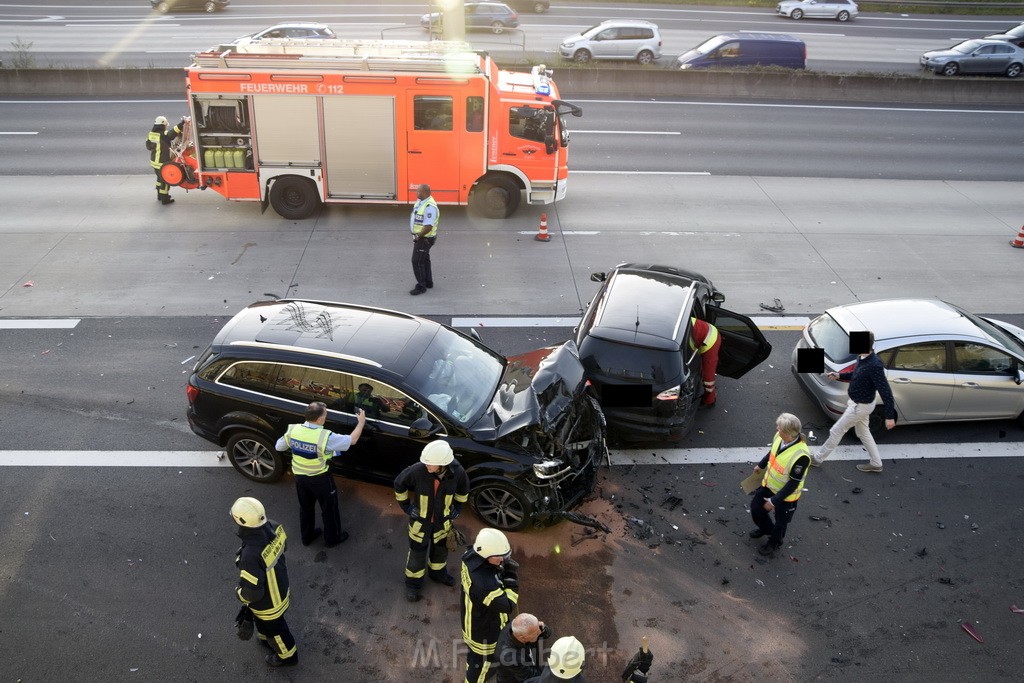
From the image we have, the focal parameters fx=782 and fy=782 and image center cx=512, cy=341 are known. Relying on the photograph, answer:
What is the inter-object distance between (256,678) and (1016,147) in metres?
21.8

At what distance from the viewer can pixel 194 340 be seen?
405 inches

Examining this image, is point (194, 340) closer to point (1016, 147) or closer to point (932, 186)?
point (932, 186)

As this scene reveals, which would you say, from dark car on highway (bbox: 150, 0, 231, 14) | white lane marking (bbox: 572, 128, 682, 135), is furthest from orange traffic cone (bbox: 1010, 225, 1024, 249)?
dark car on highway (bbox: 150, 0, 231, 14)

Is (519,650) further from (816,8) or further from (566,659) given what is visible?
(816,8)

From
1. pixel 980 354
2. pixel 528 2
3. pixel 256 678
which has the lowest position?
pixel 256 678

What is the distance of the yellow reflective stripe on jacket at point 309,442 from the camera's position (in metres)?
6.43

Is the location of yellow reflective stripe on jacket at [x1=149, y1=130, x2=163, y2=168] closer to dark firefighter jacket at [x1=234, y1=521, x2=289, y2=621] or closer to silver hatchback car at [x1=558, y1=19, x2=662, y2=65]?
dark firefighter jacket at [x1=234, y1=521, x2=289, y2=621]

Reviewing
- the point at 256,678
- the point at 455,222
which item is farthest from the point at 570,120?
the point at 256,678

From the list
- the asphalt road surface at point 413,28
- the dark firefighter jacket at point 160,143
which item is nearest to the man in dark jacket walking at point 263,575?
the dark firefighter jacket at point 160,143

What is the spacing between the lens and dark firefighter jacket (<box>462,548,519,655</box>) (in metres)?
5.26

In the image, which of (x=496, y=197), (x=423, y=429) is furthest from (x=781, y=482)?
(x=496, y=197)

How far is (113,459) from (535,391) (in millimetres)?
4467

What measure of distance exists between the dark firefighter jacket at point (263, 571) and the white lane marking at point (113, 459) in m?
2.75

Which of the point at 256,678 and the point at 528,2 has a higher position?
the point at 528,2
